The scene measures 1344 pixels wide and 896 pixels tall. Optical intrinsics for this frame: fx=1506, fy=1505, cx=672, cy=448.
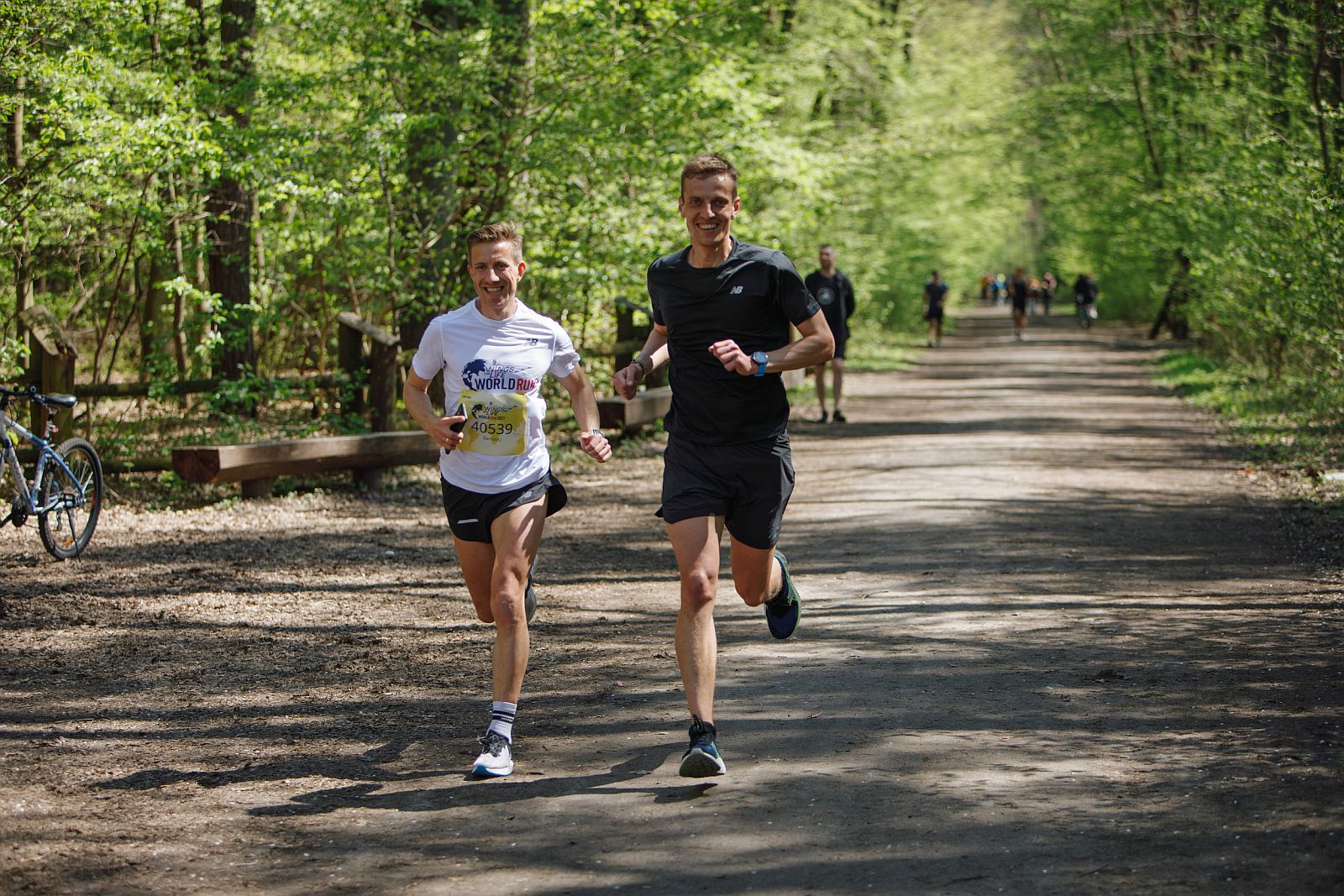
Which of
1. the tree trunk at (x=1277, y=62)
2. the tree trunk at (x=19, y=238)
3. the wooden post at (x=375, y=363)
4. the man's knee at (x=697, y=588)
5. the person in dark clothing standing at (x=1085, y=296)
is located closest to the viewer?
the man's knee at (x=697, y=588)

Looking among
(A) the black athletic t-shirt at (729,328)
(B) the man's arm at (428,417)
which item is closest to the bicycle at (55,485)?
(B) the man's arm at (428,417)

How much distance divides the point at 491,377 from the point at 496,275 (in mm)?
380

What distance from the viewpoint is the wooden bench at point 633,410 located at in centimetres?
1612

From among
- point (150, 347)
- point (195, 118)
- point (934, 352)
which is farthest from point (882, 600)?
point (934, 352)

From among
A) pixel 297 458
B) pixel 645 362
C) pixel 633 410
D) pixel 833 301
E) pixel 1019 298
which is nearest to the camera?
pixel 645 362

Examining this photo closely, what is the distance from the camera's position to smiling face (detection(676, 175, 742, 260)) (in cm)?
530

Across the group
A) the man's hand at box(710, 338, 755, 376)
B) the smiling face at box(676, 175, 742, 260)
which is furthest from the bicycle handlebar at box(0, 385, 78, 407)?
the man's hand at box(710, 338, 755, 376)

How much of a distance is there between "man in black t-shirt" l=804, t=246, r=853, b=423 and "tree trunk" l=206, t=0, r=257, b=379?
6377 millimetres

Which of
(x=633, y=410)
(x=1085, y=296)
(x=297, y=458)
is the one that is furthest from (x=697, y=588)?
(x=1085, y=296)

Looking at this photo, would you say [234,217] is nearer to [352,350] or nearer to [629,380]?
[352,350]

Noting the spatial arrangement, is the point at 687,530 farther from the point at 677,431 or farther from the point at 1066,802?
the point at 1066,802

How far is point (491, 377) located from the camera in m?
5.61

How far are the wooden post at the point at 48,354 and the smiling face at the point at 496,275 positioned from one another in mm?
7740

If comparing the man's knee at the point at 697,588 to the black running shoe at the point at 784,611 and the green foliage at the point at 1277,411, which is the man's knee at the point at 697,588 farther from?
the green foliage at the point at 1277,411
